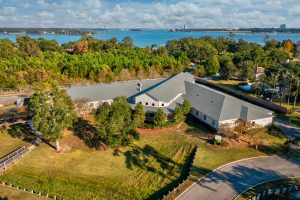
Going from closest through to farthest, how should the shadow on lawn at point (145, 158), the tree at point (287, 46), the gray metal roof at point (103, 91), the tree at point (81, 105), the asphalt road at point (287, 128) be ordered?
the shadow on lawn at point (145, 158) < the asphalt road at point (287, 128) < the tree at point (81, 105) < the gray metal roof at point (103, 91) < the tree at point (287, 46)

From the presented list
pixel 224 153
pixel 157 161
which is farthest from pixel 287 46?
pixel 157 161

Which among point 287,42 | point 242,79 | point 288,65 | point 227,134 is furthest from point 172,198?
point 287,42

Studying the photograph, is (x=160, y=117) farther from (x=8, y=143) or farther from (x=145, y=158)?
(x=8, y=143)

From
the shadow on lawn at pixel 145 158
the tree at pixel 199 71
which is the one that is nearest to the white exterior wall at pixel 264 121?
the shadow on lawn at pixel 145 158

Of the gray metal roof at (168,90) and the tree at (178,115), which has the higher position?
the gray metal roof at (168,90)

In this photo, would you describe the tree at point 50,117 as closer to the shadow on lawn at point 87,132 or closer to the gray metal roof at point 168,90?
the shadow on lawn at point 87,132

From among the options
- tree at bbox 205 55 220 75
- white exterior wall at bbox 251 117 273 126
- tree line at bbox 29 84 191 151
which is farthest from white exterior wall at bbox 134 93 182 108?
tree at bbox 205 55 220 75
